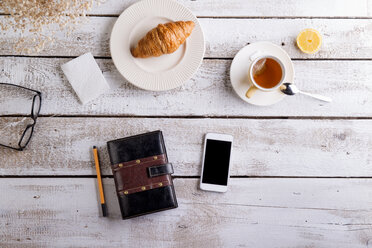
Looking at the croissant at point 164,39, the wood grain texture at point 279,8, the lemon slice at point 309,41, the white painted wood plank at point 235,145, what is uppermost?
the wood grain texture at point 279,8

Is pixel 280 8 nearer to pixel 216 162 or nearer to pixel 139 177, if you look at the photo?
pixel 216 162

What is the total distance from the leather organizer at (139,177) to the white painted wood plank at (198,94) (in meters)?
0.13

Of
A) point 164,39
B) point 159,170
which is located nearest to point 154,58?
point 164,39

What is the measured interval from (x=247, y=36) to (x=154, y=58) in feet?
1.05

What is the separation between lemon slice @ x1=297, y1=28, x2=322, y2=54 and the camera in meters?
1.11

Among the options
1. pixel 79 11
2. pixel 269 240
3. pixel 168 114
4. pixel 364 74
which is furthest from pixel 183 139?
pixel 364 74

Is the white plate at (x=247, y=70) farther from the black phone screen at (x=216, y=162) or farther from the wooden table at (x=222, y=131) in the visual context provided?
the black phone screen at (x=216, y=162)

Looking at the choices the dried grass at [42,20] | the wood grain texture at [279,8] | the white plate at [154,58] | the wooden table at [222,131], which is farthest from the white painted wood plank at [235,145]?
the wood grain texture at [279,8]

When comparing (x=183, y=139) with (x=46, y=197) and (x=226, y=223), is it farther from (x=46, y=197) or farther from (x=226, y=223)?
(x=46, y=197)

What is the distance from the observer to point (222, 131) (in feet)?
3.66

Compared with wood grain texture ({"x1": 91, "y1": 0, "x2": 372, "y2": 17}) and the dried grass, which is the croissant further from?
the dried grass

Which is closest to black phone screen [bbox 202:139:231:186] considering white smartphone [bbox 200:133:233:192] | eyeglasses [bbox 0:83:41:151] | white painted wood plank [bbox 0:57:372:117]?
white smartphone [bbox 200:133:233:192]

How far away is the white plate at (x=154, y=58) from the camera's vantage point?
106 centimetres

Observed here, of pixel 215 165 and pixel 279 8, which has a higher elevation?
pixel 279 8
